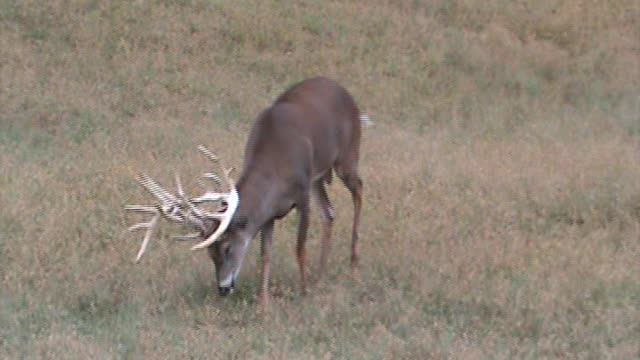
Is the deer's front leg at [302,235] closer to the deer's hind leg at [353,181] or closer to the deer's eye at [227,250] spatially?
the deer's eye at [227,250]

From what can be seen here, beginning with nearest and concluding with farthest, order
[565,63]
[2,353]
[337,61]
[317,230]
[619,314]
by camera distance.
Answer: [2,353], [619,314], [317,230], [337,61], [565,63]

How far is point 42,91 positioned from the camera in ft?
46.8

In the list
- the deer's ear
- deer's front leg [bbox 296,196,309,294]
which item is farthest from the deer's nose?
deer's front leg [bbox 296,196,309,294]

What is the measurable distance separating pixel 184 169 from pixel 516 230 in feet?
11.5

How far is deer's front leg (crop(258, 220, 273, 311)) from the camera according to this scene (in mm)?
7629

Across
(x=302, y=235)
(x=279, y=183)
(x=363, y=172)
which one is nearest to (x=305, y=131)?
(x=279, y=183)

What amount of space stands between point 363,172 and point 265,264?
3.87m

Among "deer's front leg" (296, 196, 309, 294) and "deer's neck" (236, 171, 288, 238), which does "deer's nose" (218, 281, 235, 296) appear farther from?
"deer's front leg" (296, 196, 309, 294)

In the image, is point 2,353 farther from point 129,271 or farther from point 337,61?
point 337,61

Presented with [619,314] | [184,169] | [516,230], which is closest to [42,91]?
[184,169]

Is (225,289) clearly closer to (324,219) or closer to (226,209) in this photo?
(226,209)

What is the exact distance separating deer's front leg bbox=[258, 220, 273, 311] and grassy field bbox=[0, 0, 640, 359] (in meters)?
0.12

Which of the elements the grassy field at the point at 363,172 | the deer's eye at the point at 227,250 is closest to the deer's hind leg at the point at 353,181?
the grassy field at the point at 363,172

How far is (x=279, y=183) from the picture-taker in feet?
25.3
